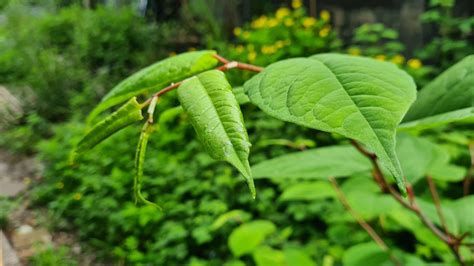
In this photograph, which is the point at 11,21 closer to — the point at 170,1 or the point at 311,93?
the point at 170,1

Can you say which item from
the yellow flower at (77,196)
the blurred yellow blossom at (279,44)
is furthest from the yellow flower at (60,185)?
the blurred yellow blossom at (279,44)

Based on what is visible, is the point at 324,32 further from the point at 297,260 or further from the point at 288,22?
the point at 297,260

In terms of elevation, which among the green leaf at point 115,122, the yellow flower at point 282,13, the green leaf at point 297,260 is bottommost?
the yellow flower at point 282,13

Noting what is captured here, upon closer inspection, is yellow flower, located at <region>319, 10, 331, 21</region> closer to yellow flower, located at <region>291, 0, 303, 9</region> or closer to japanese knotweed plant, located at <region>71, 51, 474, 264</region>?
yellow flower, located at <region>291, 0, 303, 9</region>

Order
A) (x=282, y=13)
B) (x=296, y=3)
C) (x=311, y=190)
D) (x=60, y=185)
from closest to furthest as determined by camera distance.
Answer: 1. (x=311, y=190)
2. (x=60, y=185)
3. (x=282, y=13)
4. (x=296, y=3)

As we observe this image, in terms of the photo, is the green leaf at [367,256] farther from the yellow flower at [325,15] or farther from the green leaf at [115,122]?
the yellow flower at [325,15]

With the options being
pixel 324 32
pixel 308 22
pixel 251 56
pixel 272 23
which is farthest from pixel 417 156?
pixel 272 23

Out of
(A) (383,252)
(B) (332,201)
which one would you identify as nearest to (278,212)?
(B) (332,201)

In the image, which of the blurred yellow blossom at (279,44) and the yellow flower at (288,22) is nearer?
the blurred yellow blossom at (279,44)
